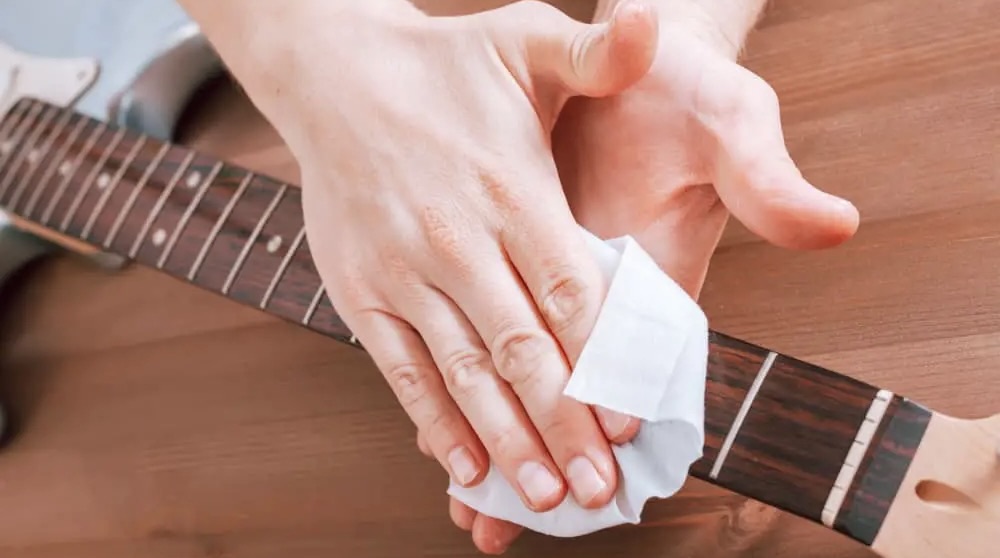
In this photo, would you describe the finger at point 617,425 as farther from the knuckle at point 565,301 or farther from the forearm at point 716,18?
the forearm at point 716,18

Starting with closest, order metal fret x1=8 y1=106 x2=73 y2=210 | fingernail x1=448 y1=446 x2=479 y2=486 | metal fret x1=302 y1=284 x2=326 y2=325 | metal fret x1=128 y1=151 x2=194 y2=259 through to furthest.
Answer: fingernail x1=448 y1=446 x2=479 y2=486
metal fret x1=302 y1=284 x2=326 y2=325
metal fret x1=128 y1=151 x2=194 y2=259
metal fret x1=8 y1=106 x2=73 y2=210

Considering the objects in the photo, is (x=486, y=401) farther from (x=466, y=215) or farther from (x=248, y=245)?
(x=248, y=245)

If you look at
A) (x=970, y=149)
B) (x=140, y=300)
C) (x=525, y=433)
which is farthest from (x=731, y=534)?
(x=140, y=300)

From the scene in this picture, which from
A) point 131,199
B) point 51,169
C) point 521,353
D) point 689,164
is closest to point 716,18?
point 689,164

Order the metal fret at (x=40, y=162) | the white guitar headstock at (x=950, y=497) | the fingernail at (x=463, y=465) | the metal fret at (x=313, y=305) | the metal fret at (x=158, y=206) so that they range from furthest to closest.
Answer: the metal fret at (x=40, y=162) < the metal fret at (x=158, y=206) < the metal fret at (x=313, y=305) < the fingernail at (x=463, y=465) < the white guitar headstock at (x=950, y=497)

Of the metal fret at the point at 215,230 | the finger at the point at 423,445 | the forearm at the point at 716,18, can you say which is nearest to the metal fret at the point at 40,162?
the metal fret at the point at 215,230

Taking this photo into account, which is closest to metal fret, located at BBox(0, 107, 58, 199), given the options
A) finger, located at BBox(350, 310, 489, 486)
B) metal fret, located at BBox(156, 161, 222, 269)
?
metal fret, located at BBox(156, 161, 222, 269)

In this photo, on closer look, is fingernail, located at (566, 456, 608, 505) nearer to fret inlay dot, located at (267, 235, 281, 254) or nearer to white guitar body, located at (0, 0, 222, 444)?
fret inlay dot, located at (267, 235, 281, 254)
